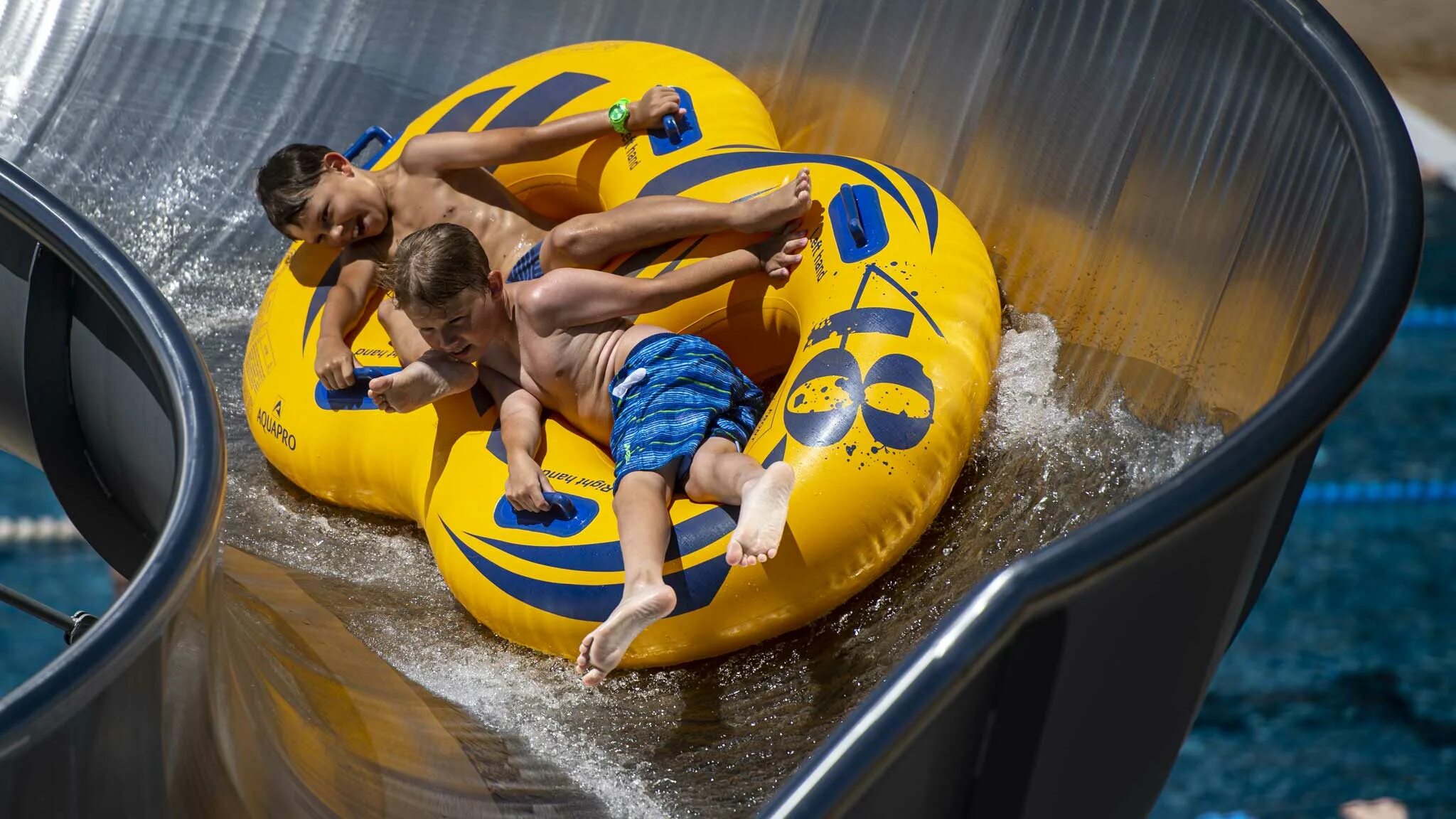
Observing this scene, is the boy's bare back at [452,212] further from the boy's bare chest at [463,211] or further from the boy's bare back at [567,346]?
the boy's bare back at [567,346]

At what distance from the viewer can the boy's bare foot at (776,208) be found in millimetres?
2279

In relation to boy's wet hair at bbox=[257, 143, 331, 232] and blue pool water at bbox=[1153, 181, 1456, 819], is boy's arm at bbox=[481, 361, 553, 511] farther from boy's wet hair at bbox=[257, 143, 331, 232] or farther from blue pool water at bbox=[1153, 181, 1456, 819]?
blue pool water at bbox=[1153, 181, 1456, 819]

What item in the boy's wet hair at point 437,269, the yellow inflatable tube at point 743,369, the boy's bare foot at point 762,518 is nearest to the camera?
the boy's bare foot at point 762,518

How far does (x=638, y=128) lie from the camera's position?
2.69 metres

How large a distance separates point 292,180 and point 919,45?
4.23 feet

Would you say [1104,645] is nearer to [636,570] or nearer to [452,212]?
[636,570]

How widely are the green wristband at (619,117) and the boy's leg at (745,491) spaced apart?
2.75ft

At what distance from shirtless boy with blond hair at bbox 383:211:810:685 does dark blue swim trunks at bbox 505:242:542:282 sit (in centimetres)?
16

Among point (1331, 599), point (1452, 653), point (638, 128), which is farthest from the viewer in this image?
point (1331, 599)

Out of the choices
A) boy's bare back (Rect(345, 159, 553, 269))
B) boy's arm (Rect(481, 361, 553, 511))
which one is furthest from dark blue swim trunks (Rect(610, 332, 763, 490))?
boy's bare back (Rect(345, 159, 553, 269))

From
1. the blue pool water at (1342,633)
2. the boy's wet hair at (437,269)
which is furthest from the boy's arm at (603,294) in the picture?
the blue pool water at (1342,633)

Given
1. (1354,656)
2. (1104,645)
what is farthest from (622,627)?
(1354,656)

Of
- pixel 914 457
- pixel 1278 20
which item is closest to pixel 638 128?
pixel 914 457

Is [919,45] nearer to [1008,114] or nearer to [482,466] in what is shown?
[1008,114]
